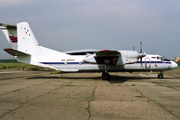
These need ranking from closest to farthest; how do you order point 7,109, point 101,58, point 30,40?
point 7,109, point 101,58, point 30,40

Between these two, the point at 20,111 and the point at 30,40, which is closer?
the point at 20,111

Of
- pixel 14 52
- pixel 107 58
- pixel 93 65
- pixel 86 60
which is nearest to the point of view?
pixel 14 52

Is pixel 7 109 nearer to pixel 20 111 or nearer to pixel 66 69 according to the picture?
pixel 20 111

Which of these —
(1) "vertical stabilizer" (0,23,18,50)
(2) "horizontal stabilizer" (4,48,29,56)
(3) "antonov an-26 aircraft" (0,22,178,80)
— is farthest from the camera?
(1) "vertical stabilizer" (0,23,18,50)

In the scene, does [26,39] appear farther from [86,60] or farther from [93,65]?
[93,65]

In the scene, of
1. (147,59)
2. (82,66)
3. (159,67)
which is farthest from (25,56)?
(159,67)

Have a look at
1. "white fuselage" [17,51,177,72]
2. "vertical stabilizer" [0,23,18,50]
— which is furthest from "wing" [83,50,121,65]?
"vertical stabilizer" [0,23,18,50]

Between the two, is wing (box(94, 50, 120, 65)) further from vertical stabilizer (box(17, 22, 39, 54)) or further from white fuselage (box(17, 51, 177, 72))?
vertical stabilizer (box(17, 22, 39, 54))

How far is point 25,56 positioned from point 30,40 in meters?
1.99

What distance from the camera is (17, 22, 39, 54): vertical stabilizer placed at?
17.6m

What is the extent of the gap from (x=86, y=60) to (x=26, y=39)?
24.9 feet

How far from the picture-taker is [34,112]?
5.32m

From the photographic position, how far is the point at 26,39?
17.7 metres

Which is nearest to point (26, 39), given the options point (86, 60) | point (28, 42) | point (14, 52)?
point (28, 42)
